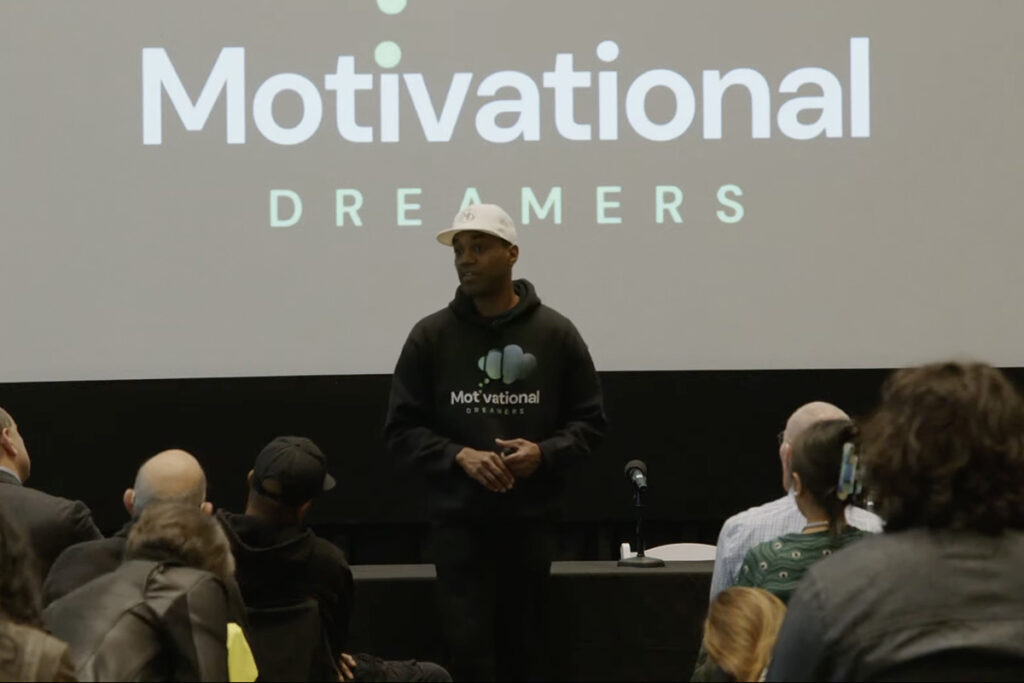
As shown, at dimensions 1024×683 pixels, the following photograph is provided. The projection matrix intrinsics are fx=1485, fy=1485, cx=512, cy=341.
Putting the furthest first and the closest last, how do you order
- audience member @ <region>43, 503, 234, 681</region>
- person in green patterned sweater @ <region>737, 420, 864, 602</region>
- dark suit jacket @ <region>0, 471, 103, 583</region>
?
dark suit jacket @ <region>0, 471, 103, 583</region>, person in green patterned sweater @ <region>737, 420, 864, 602</region>, audience member @ <region>43, 503, 234, 681</region>

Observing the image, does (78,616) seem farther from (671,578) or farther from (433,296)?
(433,296)

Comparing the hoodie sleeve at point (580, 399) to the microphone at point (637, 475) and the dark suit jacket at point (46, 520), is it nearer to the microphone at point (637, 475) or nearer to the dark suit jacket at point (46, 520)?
the microphone at point (637, 475)

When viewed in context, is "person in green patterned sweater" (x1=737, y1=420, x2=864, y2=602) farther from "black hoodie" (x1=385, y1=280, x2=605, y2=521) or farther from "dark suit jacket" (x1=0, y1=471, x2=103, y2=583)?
"dark suit jacket" (x1=0, y1=471, x2=103, y2=583)

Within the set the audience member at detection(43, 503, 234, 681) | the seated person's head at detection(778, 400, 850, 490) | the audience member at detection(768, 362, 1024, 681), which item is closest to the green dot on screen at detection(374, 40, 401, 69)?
the seated person's head at detection(778, 400, 850, 490)

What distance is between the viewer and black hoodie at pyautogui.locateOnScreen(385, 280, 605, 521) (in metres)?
3.54

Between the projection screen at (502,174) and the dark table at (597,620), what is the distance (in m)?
1.31

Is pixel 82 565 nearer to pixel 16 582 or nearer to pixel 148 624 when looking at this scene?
pixel 148 624

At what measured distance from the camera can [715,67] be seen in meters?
5.20

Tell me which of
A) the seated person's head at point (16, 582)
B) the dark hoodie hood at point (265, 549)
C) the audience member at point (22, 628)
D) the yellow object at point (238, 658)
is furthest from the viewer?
the dark hoodie hood at point (265, 549)

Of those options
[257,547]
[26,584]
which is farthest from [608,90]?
[26,584]

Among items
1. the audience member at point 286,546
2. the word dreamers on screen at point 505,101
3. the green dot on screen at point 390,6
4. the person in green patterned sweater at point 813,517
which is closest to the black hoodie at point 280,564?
the audience member at point 286,546

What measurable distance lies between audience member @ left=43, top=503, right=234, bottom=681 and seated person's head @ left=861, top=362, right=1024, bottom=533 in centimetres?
113

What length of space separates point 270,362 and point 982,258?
2.54m

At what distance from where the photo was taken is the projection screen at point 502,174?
5195mm
